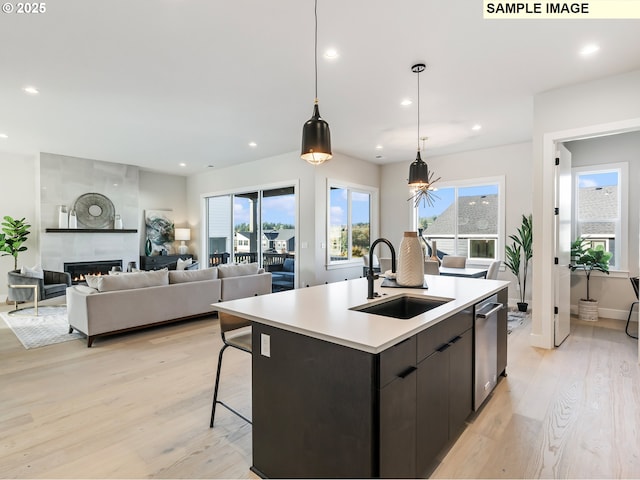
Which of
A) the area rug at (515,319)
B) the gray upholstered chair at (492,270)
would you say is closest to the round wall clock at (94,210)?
the gray upholstered chair at (492,270)

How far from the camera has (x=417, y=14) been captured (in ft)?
8.11

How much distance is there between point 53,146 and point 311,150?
6245 mm

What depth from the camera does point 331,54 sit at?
3.03m

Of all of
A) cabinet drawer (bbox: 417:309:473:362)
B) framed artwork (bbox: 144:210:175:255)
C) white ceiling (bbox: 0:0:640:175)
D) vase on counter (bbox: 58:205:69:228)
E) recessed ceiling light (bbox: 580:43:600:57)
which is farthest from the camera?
framed artwork (bbox: 144:210:175:255)

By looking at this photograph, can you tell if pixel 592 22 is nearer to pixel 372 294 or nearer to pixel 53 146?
pixel 372 294

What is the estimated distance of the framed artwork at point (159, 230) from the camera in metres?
8.54

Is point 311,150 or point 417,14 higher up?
point 417,14

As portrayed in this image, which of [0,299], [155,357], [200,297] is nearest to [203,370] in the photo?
[155,357]

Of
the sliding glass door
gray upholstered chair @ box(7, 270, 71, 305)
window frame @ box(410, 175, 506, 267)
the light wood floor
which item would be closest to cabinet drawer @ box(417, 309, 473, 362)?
the light wood floor

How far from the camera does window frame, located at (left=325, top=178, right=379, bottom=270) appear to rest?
661 cm

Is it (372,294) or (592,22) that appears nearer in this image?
(372,294)

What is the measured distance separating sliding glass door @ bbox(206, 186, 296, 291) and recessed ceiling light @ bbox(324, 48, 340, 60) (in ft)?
12.6

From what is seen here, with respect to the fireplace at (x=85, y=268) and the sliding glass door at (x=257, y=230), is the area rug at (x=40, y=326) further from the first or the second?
the sliding glass door at (x=257, y=230)

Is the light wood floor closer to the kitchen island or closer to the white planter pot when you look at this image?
the kitchen island
